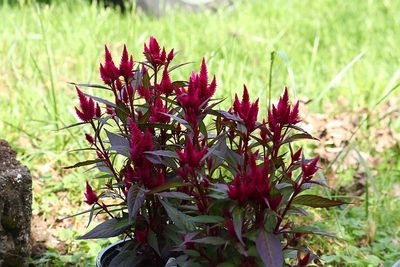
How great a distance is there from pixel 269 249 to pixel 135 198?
13.5 inches

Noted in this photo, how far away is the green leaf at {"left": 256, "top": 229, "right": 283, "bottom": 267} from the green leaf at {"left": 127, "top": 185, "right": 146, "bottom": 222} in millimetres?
290

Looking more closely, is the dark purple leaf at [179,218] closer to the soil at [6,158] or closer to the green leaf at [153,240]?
the green leaf at [153,240]

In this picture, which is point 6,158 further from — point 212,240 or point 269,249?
point 269,249

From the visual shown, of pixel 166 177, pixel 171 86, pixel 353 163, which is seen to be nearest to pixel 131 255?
pixel 166 177

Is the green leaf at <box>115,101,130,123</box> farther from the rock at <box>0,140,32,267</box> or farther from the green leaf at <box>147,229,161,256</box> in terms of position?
the rock at <box>0,140,32,267</box>

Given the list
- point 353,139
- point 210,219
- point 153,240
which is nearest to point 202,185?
point 210,219

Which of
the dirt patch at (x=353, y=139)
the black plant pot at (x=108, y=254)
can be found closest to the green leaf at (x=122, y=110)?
the black plant pot at (x=108, y=254)

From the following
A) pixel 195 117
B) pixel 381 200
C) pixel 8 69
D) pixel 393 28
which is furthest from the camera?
pixel 393 28

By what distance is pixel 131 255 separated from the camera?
161 cm

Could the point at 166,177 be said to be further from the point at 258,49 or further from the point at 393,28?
the point at 393,28

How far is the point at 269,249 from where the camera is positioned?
129cm

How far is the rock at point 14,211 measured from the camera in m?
2.01

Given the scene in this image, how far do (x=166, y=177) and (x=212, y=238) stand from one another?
→ 0.30 m

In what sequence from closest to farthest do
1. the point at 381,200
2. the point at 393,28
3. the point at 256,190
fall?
1. the point at 256,190
2. the point at 381,200
3. the point at 393,28
